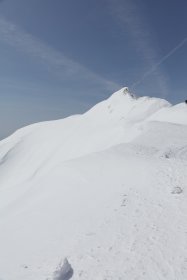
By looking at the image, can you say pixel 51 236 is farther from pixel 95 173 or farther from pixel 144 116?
pixel 144 116

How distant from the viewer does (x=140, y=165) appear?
19625 millimetres

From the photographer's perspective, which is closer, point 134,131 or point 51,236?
point 51,236

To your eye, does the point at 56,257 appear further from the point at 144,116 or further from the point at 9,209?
the point at 144,116

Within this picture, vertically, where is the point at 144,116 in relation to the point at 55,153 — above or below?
above

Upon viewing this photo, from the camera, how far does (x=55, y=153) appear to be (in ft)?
147

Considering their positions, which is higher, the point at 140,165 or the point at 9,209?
the point at 140,165

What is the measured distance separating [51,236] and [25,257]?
5.49ft

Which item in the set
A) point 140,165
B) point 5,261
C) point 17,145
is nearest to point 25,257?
point 5,261

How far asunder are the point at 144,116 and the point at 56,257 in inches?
1407

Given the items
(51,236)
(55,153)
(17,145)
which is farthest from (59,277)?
(17,145)

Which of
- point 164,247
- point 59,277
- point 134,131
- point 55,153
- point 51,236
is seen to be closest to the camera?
point 59,277

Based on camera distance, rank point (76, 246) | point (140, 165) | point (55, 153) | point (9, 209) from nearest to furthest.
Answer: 1. point (76, 246)
2. point (140, 165)
3. point (9, 209)
4. point (55, 153)

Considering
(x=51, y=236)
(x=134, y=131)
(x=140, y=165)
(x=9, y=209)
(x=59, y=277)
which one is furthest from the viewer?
(x=134, y=131)

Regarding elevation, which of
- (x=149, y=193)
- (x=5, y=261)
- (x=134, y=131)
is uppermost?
(x=134, y=131)
